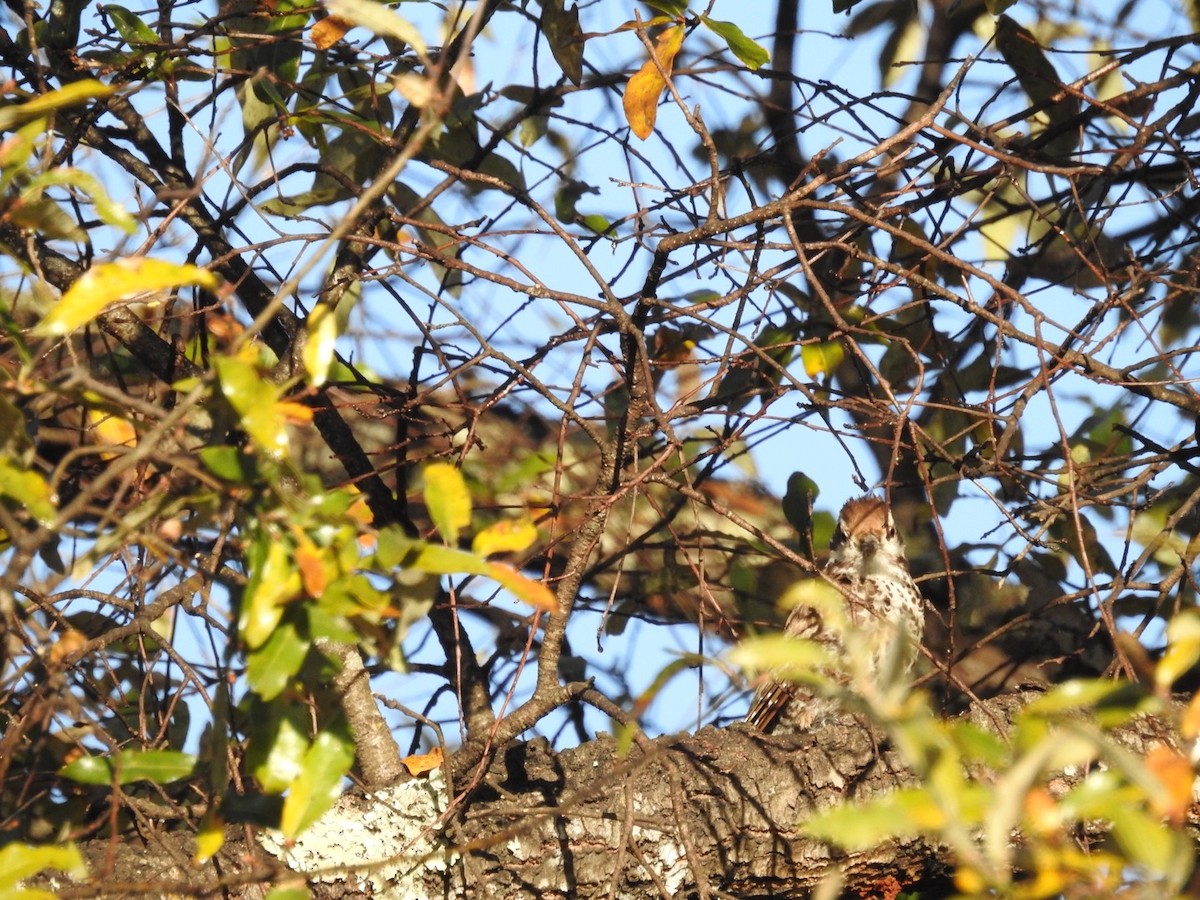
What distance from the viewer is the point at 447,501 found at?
1426 millimetres

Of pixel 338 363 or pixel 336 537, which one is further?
pixel 338 363

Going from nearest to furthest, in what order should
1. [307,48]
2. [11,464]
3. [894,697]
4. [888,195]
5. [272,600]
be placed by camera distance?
[894,697]
[272,600]
[11,464]
[888,195]
[307,48]

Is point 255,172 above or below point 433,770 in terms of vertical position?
above

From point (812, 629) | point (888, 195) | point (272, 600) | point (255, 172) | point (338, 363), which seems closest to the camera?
point (272, 600)

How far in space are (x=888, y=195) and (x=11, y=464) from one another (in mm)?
1607

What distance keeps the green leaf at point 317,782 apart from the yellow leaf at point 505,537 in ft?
0.88

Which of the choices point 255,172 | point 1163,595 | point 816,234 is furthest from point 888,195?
point 255,172

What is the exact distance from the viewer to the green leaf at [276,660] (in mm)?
1274

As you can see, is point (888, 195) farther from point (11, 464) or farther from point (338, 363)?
point (11, 464)

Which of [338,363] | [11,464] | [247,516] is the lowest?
[247,516]

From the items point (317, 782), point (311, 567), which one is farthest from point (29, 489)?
point (317, 782)

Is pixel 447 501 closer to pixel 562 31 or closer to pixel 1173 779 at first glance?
pixel 1173 779

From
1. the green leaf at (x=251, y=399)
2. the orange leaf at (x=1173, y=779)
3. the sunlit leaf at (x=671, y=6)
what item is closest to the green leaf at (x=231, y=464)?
the green leaf at (x=251, y=399)

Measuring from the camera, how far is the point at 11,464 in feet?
4.45
